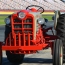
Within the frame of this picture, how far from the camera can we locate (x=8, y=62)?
9.70 metres

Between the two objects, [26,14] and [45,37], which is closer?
[26,14]

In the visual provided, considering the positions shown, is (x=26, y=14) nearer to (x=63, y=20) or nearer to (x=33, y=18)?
(x=33, y=18)

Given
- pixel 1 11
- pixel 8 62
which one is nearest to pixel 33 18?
pixel 8 62

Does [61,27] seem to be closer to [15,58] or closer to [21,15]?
[21,15]

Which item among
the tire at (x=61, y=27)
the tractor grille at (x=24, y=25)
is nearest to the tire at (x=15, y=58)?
the tractor grille at (x=24, y=25)

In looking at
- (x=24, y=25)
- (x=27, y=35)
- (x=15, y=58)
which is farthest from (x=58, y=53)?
(x=15, y=58)

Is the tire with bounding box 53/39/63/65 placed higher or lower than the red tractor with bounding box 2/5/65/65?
lower

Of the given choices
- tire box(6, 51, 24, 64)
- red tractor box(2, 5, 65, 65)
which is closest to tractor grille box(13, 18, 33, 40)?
red tractor box(2, 5, 65, 65)

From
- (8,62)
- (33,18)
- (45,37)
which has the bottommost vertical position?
(8,62)

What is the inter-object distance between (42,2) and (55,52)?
63282 millimetres

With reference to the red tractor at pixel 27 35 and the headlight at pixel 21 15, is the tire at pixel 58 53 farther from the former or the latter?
Result: the headlight at pixel 21 15

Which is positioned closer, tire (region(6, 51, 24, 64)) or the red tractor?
the red tractor

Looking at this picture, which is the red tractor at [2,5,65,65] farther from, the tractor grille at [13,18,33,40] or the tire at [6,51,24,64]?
the tire at [6,51,24,64]

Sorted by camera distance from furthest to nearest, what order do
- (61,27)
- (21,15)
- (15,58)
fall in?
(15,58), (61,27), (21,15)
